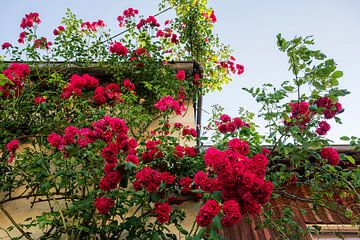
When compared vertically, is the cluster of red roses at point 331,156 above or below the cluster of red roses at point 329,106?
below

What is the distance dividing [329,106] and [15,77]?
2.70 metres

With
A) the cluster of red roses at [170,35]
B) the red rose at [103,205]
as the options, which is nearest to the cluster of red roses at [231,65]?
the cluster of red roses at [170,35]

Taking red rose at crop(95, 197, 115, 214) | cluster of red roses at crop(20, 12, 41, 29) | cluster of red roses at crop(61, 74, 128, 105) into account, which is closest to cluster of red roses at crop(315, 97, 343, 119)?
red rose at crop(95, 197, 115, 214)

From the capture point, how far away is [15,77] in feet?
9.78

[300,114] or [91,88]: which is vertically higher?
[91,88]

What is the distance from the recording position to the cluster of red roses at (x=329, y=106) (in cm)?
239

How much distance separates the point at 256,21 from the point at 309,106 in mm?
4293

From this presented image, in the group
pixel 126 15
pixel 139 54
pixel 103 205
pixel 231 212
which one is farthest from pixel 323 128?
pixel 126 15

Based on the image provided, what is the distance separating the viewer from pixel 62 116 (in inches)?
124

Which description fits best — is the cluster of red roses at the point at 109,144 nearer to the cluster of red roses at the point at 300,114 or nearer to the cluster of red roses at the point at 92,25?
the cluster of red roses at the point at 300,114

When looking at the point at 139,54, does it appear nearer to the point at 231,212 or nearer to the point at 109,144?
the point at 109,144

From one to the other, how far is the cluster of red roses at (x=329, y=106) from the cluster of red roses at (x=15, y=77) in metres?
2.53

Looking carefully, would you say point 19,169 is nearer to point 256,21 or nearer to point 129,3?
point 129,3

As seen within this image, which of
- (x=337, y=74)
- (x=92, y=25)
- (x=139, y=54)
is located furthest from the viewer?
(x=92, y=25)
